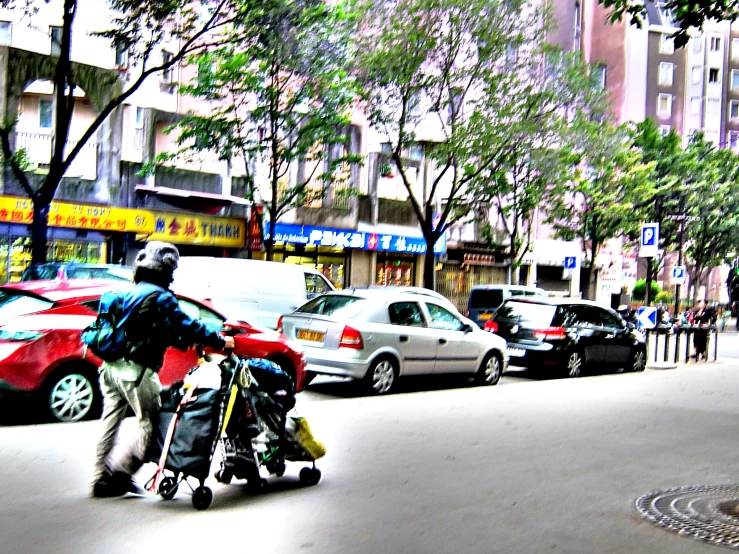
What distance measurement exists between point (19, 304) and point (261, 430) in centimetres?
424

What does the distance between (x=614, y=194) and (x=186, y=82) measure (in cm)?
1605

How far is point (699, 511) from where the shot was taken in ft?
21.9

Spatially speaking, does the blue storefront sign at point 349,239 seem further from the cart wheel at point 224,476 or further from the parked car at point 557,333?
the cart wheel at point 224,476

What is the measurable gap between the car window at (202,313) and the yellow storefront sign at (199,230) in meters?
14.8

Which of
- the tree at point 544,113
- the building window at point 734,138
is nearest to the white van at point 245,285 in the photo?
the tree at point 544,113

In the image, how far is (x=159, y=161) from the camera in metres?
24.3

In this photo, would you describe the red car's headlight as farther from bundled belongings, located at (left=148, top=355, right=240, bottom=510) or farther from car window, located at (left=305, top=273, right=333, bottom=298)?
car window, located at (left=305, top=273, right=333, bottom=298)

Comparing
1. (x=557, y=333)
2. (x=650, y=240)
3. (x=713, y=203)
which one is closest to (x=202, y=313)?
(x=557, y=333)

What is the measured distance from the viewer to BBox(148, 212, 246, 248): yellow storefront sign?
26266 millimetres

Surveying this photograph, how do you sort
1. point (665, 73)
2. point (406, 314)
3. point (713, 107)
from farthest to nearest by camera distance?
point (713, 107) < point (665, 73) < point (406, 314)

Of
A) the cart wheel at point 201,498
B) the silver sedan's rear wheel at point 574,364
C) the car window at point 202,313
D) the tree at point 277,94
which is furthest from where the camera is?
the tree at point 277,94

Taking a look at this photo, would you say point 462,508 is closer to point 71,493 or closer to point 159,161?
point 71,493

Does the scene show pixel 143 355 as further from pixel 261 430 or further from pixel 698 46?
pixel 698 46

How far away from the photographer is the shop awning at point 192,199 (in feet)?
84.3
